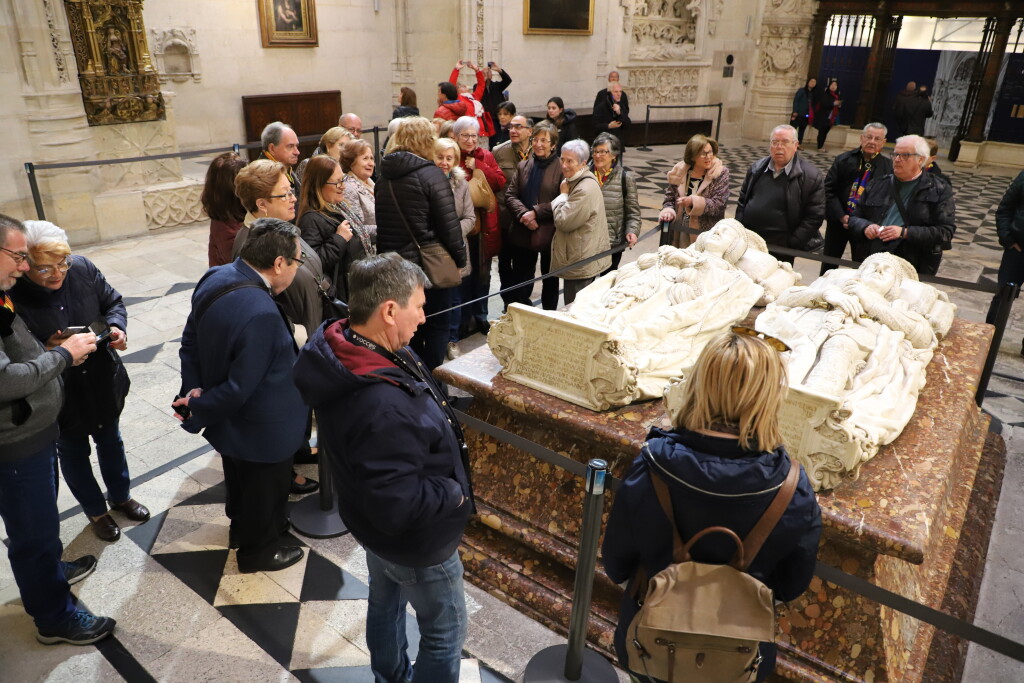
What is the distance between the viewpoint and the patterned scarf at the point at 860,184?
5.96 metres

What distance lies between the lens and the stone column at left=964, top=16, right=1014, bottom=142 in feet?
45.1

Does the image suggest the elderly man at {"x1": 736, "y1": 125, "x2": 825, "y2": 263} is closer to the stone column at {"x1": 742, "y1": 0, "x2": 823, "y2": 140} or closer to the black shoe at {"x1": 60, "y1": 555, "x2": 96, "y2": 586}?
the black shoe at {"x1": 60, "y1": 555, "x2": 96, "y2": 586}

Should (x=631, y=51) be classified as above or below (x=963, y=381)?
above

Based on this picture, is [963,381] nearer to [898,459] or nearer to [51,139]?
[898,459]

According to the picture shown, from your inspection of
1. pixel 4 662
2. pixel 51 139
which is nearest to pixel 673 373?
pixel 4 662

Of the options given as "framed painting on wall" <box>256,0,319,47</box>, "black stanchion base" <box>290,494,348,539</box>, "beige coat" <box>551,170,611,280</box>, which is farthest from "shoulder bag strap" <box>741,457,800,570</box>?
"framed painting on wall" <box>256,0,319,47</box>

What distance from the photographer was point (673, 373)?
3.95 m

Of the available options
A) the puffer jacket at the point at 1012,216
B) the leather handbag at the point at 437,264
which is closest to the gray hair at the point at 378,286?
the leather handbag at the point at 437,264

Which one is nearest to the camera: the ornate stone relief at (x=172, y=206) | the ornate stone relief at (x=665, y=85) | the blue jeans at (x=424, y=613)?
the blue jeans at (x=424, y=613)

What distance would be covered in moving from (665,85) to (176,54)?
1028 centimetres

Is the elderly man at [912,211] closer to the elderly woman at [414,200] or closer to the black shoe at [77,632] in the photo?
the elderly woman at [414,200]

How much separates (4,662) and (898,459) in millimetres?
3796

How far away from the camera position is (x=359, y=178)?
488 centimetres

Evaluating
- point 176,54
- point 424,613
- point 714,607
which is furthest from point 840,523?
point 176,54
